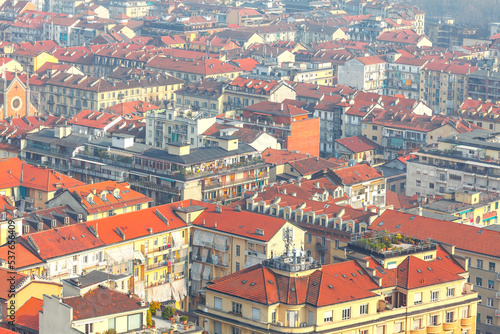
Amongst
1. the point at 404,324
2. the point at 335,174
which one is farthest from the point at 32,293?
the point at 335,174

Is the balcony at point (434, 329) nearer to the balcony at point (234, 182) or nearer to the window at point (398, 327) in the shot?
the window at point (398, 327)

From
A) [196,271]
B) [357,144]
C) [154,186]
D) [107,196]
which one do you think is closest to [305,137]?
[357,144]

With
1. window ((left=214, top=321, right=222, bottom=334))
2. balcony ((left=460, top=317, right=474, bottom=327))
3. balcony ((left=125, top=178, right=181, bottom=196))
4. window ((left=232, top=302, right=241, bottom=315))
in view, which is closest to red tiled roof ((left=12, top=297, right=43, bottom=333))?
window ((left=214, top=321, right=222, bottom=334))

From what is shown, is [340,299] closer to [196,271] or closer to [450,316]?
[450,316]

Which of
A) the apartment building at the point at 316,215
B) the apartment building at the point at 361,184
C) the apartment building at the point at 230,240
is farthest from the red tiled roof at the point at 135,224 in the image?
the apartment building at the point at 361,184

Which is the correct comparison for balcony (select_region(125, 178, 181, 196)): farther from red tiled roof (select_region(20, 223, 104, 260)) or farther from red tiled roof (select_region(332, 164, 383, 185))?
red tiled roof (select_region(20, 223, 104, 260))
